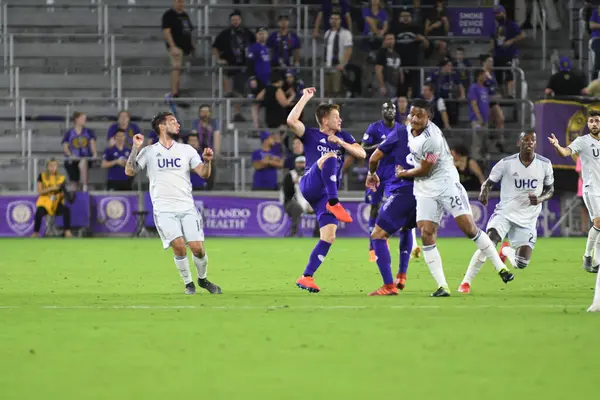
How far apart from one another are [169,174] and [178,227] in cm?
62

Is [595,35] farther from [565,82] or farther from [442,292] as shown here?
[442,292]

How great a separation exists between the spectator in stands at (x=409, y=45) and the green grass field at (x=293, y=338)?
14.5 meters

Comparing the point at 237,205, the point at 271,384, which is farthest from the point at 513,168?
the point at 237,205

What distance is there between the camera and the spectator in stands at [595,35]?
99.4 ft

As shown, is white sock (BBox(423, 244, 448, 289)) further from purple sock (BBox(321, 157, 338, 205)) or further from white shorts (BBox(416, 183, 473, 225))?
purple sock (BBox(321, 157, 338, 205))

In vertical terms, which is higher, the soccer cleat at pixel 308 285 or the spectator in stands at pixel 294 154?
the spectator in stands at pixel 294 154

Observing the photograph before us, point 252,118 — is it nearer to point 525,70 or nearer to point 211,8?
point 211,8

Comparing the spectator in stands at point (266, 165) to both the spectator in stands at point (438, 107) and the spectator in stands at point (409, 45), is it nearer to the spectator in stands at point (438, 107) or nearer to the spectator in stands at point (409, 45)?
the spectator in stands at point (438, 107)

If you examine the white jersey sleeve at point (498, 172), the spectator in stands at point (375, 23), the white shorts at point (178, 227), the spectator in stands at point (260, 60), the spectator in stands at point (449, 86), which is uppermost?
the spectator in stands at point (375, 23)

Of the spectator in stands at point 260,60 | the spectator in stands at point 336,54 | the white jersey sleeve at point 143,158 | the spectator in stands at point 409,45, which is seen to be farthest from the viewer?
the spectator in stands at point 409,45

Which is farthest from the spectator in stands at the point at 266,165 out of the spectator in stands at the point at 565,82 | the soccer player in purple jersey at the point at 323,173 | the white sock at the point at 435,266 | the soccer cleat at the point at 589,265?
the white sock at the point at 435,266

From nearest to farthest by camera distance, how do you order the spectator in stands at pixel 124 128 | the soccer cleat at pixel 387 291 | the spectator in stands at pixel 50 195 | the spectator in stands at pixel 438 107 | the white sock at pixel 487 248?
1. the soccer cleat at pixel 387 291
2. the white sock at pixel 487 248
3. the spectator in stands at pixel 50 195
4. the spectator in stands at pixel 124 128
5. the spectator in stands at pixel 438 107

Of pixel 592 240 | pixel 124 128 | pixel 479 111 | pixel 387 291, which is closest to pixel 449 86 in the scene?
pixel 479 111

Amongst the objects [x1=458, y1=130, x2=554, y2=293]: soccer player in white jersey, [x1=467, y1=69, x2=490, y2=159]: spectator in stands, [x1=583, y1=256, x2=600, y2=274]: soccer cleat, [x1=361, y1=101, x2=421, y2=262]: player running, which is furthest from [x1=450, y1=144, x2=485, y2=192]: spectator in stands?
[x1=458, y1=130, x2=554, y2=293]: soccer player in white jersey
